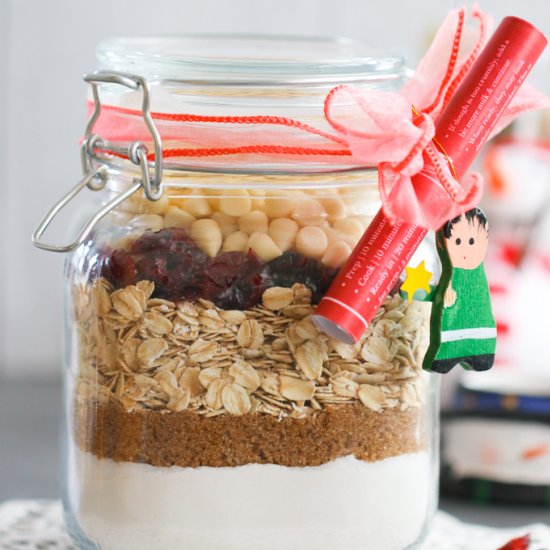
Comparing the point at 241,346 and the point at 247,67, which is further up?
the point at 247,67

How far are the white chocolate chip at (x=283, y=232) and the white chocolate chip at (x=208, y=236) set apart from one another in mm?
26

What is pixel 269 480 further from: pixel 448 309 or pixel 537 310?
pixel 537 310

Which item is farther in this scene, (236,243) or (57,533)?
(57,533)

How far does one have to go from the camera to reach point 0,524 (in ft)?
2.06

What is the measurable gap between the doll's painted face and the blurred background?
453 millimetres

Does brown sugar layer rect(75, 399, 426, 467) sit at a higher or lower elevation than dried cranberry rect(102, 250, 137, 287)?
lower

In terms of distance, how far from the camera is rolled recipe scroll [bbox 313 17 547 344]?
0.47 metres

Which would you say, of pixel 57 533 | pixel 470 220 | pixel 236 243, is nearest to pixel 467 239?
pixel 470 220

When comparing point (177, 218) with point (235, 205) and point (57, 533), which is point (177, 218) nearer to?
point (235, 205)

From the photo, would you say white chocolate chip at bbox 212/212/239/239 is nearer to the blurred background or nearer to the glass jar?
the glass jar

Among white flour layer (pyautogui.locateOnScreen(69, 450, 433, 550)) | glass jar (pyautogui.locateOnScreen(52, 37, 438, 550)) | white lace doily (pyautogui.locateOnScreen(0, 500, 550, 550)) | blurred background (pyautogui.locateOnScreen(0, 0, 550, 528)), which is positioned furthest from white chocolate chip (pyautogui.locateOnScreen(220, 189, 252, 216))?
blurred background (pyautogui.locateOnScreen(0, 0, 550, 528))

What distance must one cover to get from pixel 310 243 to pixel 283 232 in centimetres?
1

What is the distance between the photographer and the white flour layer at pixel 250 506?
1.62 ft

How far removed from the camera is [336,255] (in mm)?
494
